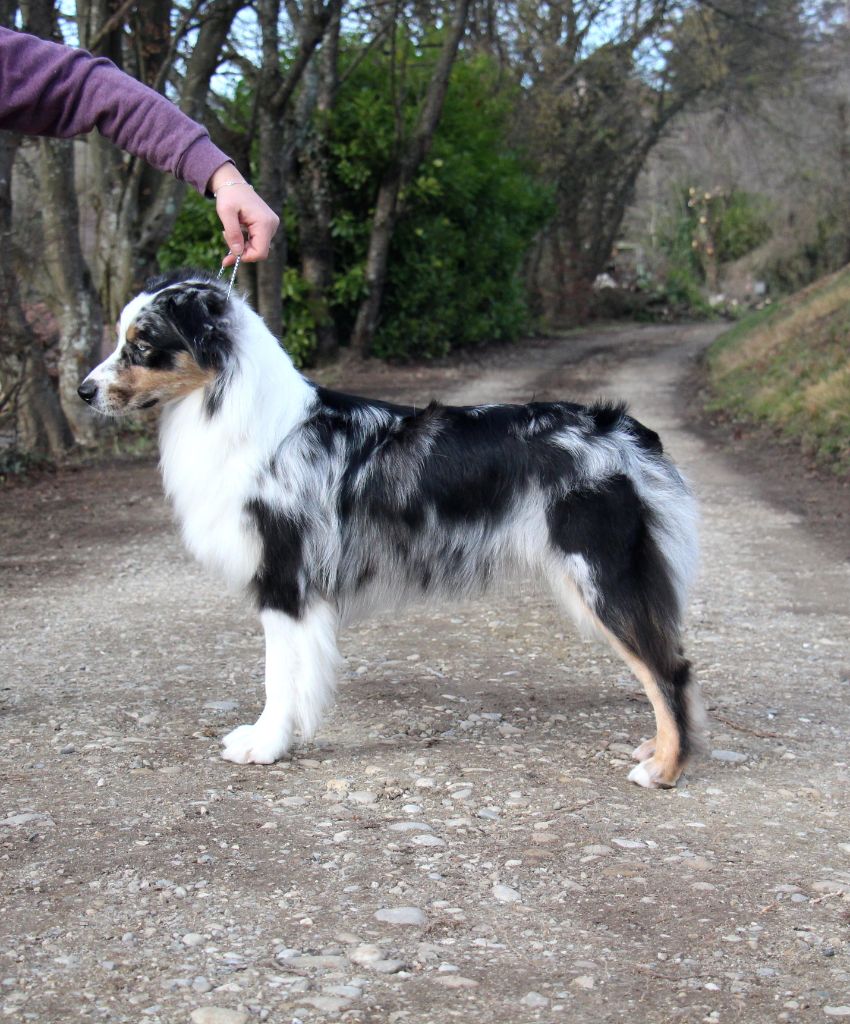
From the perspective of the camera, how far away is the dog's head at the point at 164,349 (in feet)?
14.0

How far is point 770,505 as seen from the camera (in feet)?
33.9

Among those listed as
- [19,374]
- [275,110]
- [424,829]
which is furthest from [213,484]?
[275,110]

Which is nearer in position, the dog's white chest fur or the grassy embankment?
the dog's white chest fur

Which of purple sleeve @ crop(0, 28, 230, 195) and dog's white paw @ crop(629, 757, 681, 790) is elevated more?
purple sleeve @ crop(0, 28, 230, 195)

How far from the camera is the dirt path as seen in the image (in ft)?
9.97

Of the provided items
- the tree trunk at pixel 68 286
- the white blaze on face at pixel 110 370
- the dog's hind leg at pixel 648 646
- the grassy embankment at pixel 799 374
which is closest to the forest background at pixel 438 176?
the tree trunk at pixel 68 286

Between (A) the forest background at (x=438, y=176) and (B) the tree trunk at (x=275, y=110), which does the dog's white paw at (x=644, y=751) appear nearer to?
(A) the forest background at (x=438, y=176)

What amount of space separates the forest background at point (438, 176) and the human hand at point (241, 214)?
279 inches

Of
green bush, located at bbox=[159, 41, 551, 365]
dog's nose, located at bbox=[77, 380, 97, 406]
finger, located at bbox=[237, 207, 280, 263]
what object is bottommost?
dog's nose, located at bbox=[77, 380, 97, 406]

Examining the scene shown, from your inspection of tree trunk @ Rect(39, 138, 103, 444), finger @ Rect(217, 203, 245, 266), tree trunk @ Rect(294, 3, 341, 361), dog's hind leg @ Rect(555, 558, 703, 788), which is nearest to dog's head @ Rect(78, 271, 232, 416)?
finger @ Rect(217, 203, 245, 266)

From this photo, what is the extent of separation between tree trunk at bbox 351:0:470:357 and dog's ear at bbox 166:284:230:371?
16.1 metres

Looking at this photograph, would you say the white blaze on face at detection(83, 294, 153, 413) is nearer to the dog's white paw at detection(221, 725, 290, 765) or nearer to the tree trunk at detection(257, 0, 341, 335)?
the dog's white paw at detection(221, 725, 290, 765)

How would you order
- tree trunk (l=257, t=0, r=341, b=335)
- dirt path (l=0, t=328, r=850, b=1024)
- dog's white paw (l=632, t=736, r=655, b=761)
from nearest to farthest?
dirt path (l=0, t=328, r=850, b=1024) → dog's white paw (l=632, t=736, r=655, b=761) → tree trunk (l=257, t=0, r=341, b=335)

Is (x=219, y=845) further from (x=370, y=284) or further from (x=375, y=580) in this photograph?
(x=370, y=284)
